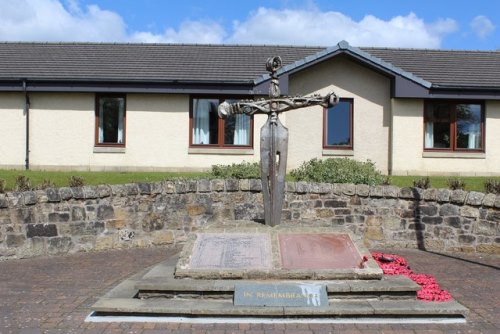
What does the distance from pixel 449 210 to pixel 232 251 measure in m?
5.67

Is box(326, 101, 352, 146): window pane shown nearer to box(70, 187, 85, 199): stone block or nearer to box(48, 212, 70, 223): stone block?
box(70, 187, 85, 199): stone block

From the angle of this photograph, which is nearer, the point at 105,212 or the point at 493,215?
the point at 493,215

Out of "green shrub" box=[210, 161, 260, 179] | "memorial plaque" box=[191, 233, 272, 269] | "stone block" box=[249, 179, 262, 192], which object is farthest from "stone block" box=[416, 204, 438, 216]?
"memorial plaque" box=[191, 233, 272, 269]

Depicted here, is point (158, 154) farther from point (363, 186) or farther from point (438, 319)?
point (438, 319)

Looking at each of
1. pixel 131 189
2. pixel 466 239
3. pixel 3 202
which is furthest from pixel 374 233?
pixel 3 202

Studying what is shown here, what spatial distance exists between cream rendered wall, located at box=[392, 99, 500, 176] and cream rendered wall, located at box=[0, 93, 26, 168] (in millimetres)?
12496

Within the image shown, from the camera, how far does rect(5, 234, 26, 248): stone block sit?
9.47 meters

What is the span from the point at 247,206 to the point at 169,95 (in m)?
7.57

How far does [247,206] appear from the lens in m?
10.9

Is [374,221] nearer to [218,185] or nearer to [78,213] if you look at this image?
[218,185]

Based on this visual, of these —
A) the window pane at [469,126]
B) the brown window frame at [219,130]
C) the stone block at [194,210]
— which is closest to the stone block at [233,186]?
the stone block at [194,210]

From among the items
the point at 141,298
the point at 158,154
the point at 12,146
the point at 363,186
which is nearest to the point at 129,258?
the point at 141,298

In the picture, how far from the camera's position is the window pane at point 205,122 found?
17.7 meters

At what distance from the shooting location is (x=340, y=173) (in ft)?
38.9
